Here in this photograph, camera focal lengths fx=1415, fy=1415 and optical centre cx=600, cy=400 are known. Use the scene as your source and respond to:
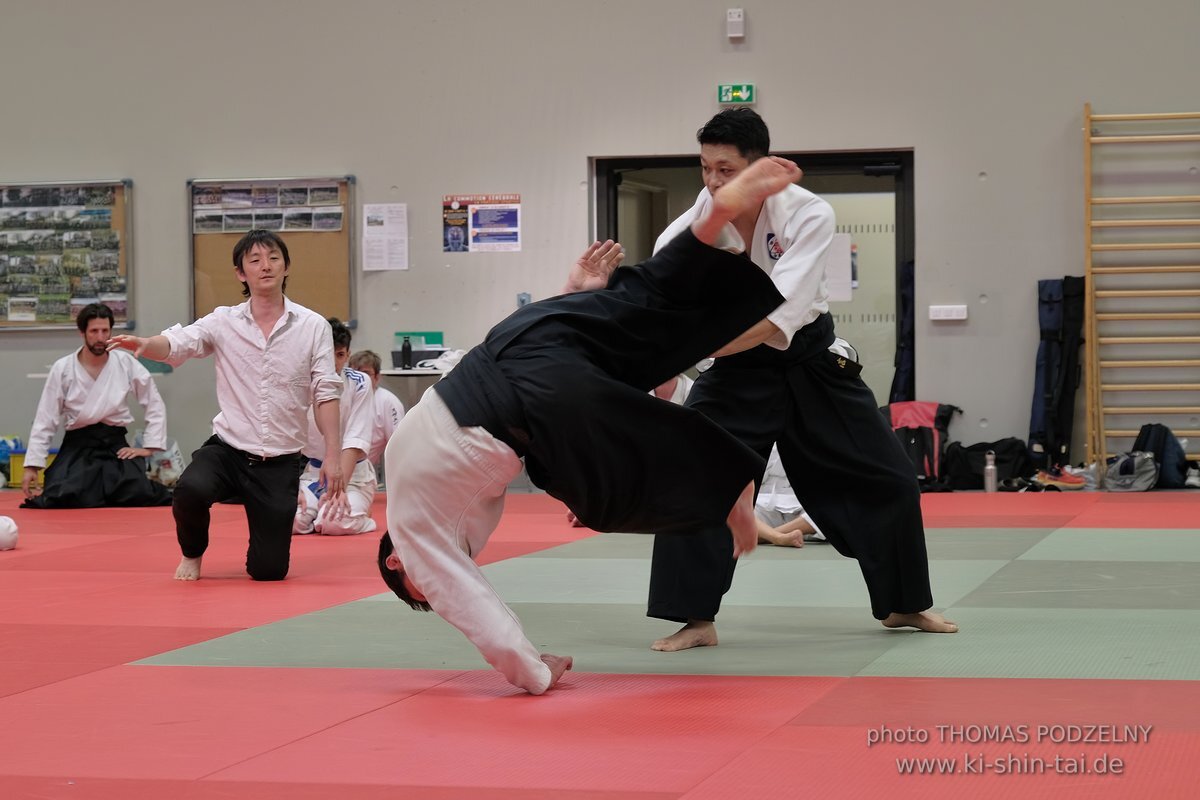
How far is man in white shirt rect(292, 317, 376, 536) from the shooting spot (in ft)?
26.7

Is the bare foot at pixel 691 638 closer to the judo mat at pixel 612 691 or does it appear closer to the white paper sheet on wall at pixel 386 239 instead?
the judo mat at pixel 612 691

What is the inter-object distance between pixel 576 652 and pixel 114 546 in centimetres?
416

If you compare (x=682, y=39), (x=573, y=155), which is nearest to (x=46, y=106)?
(x=573, y=155)

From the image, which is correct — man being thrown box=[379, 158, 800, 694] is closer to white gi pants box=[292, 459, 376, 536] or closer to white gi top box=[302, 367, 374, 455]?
white gi pants box=[292, 459, 376, 536]

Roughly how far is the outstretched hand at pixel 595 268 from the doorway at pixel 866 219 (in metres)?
8.08

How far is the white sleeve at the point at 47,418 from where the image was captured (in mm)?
9508

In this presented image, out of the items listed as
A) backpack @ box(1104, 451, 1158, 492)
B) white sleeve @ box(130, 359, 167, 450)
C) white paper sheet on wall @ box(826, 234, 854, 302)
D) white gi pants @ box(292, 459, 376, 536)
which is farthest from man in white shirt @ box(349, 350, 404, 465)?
backpack @ box(1104, 451, 1158, 492)

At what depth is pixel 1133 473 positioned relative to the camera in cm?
1011

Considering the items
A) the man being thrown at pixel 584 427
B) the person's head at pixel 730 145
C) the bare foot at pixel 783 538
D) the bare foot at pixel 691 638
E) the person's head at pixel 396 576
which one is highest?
the person's head at pixel 730 145

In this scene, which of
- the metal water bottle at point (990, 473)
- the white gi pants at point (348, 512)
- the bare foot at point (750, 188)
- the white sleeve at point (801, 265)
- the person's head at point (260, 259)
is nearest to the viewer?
the bare foot at point (750, 188)

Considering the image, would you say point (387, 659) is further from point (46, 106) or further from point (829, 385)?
point (46, 106)

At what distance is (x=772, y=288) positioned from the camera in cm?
337

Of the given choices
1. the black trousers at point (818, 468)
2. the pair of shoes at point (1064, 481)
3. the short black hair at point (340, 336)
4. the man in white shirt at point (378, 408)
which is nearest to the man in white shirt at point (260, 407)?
the short black hair at point (340, 336)

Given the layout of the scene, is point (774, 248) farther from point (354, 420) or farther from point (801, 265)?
point (354, 420)
